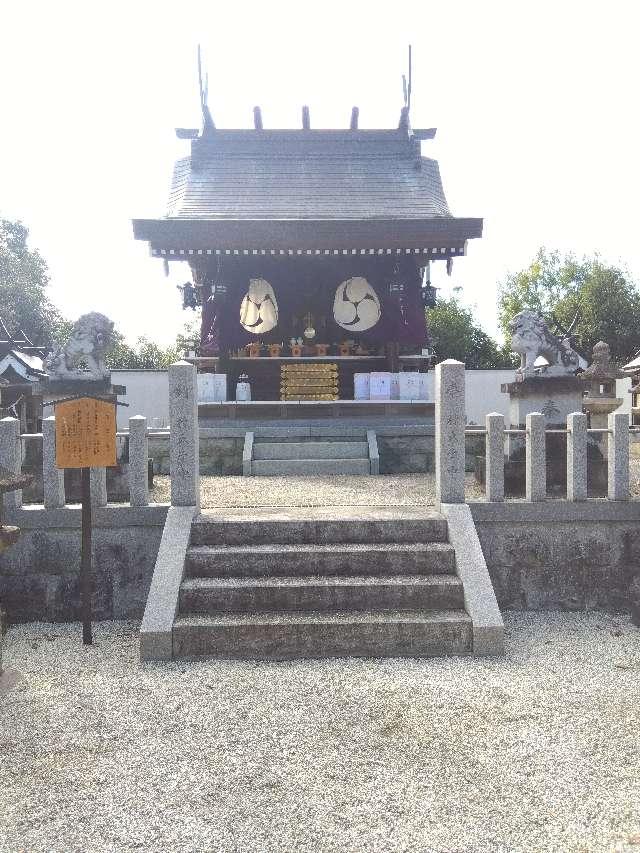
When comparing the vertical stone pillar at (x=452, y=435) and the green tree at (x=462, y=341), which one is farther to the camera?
the green tree at (x=462, y=341)

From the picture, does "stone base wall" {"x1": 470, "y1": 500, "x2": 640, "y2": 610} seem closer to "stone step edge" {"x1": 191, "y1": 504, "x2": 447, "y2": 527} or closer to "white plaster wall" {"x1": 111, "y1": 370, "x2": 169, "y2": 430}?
"stone step edge" {"x1": 191, "y1": 504, "x2": 447, "y2": 527}

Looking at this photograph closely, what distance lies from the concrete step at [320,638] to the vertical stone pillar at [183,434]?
158cm

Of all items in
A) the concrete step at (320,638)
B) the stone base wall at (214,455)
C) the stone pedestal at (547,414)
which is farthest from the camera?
the stone base wall at (214,455)

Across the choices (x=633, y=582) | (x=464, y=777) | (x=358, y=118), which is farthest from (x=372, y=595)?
(x=358, y=118)

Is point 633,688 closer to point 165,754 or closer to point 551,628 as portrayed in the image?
point 551,628

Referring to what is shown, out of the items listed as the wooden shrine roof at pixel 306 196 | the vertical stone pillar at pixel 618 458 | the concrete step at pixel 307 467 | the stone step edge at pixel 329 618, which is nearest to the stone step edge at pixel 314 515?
the stone step edge at pixel 329 618

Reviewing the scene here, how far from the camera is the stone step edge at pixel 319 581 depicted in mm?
5781

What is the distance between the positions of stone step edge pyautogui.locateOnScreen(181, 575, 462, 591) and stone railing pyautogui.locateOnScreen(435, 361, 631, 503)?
1.08 metres

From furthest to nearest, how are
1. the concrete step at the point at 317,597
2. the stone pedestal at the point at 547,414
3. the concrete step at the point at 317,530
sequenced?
1. the stone pedestal at the point at 547,414
2. the concrete step at the point at 317,530
3. the concrete step at the point at 317,597

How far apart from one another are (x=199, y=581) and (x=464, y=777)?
10.2 ft

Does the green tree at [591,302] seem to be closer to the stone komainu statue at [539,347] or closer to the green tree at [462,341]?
the green tree at [462,341]

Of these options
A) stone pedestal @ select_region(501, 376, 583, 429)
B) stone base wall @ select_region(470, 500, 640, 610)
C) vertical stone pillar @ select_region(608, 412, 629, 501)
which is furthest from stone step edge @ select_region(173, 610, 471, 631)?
stone pedestal @ select_region(501, 376, 583, 429)

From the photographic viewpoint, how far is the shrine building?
13.3 meters

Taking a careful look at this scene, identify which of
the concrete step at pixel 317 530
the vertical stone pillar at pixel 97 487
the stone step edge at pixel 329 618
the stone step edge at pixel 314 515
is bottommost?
the stone step edge at pixel 329 618
